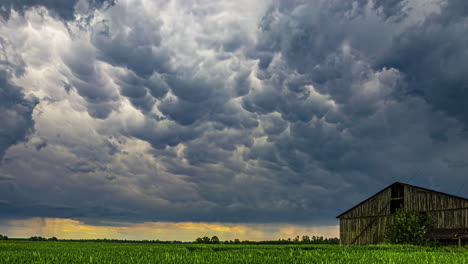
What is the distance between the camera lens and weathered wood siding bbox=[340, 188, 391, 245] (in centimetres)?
5491

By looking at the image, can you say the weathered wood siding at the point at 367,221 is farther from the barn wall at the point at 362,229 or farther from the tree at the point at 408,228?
the tree at the point at 408,228

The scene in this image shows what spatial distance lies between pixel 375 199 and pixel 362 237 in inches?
241

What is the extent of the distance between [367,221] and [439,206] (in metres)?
11.2

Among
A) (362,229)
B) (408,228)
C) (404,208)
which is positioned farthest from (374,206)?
(408,228)

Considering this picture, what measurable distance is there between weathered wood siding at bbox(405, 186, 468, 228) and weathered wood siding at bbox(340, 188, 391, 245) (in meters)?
3.91

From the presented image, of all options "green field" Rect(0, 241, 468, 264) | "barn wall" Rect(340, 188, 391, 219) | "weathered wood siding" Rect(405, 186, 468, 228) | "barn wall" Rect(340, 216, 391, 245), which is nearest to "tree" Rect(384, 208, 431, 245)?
"weathered wood siding" Rect(405, 186, 468, 228)

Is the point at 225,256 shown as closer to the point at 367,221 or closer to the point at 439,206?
the point at 439,206

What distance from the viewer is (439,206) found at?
48.5m

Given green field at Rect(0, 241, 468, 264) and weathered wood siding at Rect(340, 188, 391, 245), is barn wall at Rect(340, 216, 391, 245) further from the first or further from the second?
green field at Rect(0, 241, 468, 264)

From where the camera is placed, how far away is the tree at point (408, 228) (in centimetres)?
4859

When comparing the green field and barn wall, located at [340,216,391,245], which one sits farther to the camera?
barn wall, located at [340,216,391,245]

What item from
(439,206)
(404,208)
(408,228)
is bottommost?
(408,228)

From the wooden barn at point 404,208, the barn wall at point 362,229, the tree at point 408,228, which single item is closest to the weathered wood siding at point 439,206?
the wooden barn at point 404,208

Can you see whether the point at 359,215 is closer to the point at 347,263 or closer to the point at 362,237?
the point at 362,237
